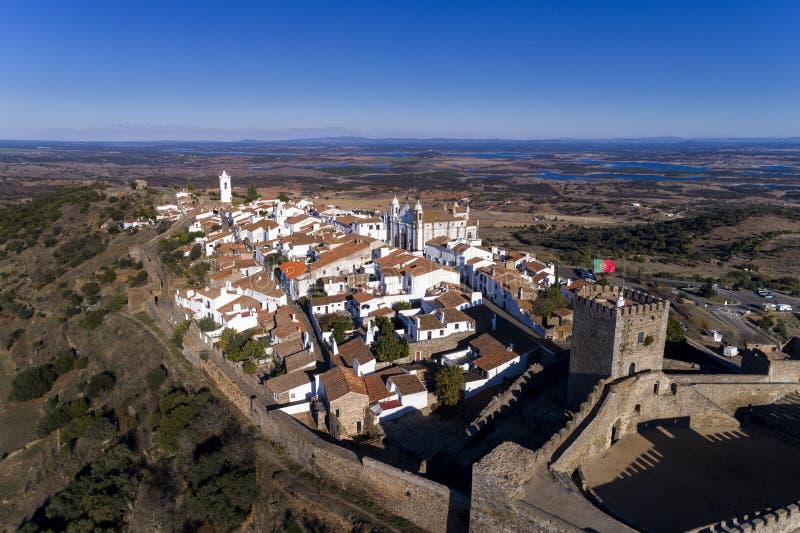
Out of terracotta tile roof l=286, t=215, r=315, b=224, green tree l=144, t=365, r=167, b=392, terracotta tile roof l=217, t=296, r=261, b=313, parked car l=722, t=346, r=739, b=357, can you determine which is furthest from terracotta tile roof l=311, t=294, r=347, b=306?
parked car l=722, t=346, r=739, b=357

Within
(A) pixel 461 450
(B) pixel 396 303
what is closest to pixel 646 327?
(A) pixel 461 450

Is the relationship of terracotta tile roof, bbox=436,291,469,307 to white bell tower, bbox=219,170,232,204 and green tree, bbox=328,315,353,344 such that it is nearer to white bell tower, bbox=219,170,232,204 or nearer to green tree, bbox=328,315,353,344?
green tree, bbox=328,315,353,344

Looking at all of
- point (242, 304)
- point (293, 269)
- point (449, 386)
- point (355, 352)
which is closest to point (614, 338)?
point (449, 386)

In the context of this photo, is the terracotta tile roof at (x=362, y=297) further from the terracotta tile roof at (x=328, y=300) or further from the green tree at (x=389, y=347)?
the green tree at (x=389, y=347)

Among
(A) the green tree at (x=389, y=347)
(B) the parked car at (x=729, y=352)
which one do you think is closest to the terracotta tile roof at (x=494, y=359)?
(A) the green tree at (x=389, y=347)

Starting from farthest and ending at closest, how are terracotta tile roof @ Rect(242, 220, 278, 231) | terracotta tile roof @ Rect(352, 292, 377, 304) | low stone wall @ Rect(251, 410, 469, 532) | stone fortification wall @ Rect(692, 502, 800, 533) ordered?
terracotta tile roof @ Rect(242, 220, 278, 231) → terracotta tile roof @ Rect(352, 292, 377, 304) → low stone wall @ Rect(251, 410, 469, 532) → stone fortification wall @ Rect(692, 502, 800, 533)

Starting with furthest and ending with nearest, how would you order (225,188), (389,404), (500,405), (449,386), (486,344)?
(225,188), (486,344), (449,386), (389,404), (500,405)

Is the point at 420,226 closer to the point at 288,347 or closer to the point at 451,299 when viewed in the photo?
the point at 451,299
